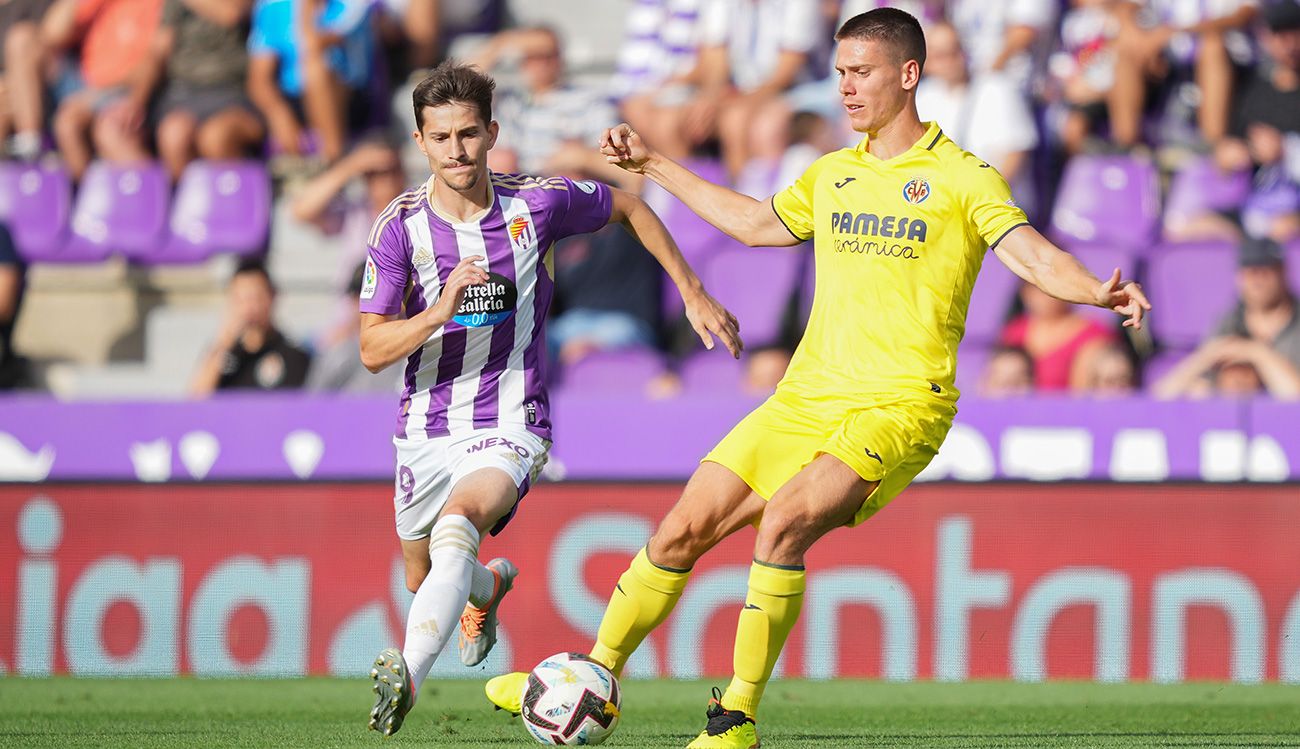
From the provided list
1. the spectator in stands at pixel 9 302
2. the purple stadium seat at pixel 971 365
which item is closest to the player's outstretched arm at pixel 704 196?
the purple stadium seat at pixel 971 365

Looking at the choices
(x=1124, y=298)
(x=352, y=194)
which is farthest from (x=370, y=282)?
(x=352, y=194)

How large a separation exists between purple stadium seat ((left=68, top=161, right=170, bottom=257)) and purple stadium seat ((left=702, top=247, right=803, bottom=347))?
4185mm

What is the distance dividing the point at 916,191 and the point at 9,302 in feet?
26.6

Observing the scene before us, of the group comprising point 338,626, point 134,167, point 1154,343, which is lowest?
point 338,626

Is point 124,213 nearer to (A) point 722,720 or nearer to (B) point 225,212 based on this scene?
(B) point 225,212

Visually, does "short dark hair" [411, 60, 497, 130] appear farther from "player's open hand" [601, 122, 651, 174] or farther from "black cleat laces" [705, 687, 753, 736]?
"black cleat laces" [705, 687, 753, 736]

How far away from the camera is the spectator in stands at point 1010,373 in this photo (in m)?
10.6

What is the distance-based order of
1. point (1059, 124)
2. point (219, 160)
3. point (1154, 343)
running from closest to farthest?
point (1154, 343), point (1059, 124), point (219, 160)

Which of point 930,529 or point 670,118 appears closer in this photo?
point 930,529

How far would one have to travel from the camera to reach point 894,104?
6035 mm

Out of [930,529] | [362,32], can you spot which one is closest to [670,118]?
[362,32]

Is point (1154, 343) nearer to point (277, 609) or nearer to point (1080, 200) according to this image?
point (1080, 200)

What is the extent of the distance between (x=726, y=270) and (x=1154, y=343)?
8.88ft

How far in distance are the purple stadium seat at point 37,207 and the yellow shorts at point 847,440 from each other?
885cm
